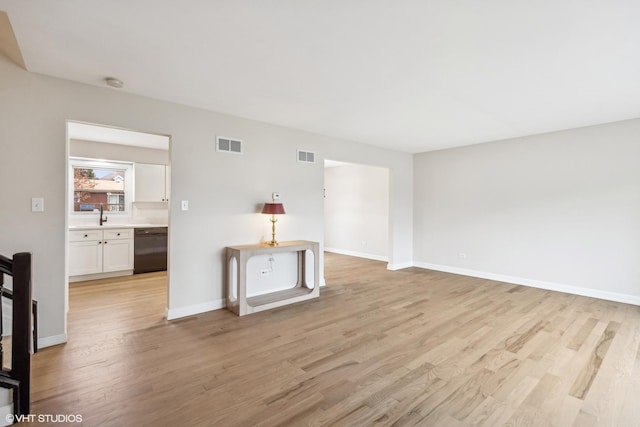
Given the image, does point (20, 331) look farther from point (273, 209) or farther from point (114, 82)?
point (273, 209)

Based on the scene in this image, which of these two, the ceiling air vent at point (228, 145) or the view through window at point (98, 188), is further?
the view through window at point (98, 188)

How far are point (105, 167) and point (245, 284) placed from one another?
4317 millimetres

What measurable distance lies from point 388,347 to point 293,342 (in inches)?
35.5

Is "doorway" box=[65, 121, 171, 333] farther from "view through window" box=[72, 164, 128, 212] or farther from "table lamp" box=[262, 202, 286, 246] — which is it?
"table lamp" box=[262, 202, 286, 246]

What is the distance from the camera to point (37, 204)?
2.78 metres

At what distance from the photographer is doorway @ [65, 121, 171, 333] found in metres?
5.10

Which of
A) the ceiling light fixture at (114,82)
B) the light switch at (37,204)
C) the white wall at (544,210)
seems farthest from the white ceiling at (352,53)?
the light switch at (37,204)

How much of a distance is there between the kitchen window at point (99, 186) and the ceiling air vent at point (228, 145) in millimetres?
3370

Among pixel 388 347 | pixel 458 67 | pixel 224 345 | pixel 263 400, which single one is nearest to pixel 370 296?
pixel 388 347

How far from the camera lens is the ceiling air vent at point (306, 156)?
4714 millimetres

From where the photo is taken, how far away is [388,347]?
2840 mm

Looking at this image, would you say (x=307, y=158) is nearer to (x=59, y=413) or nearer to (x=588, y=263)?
(x=59, y=413)

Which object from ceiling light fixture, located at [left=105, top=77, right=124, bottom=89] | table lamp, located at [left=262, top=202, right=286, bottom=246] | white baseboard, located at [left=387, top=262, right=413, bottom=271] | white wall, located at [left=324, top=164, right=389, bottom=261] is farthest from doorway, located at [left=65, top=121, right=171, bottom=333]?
white wall, located at [left=324, top=164, right=389, bottom=261]

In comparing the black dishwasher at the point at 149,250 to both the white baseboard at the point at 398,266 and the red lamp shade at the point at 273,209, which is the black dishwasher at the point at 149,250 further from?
the white baseboard at the point at 398,266
